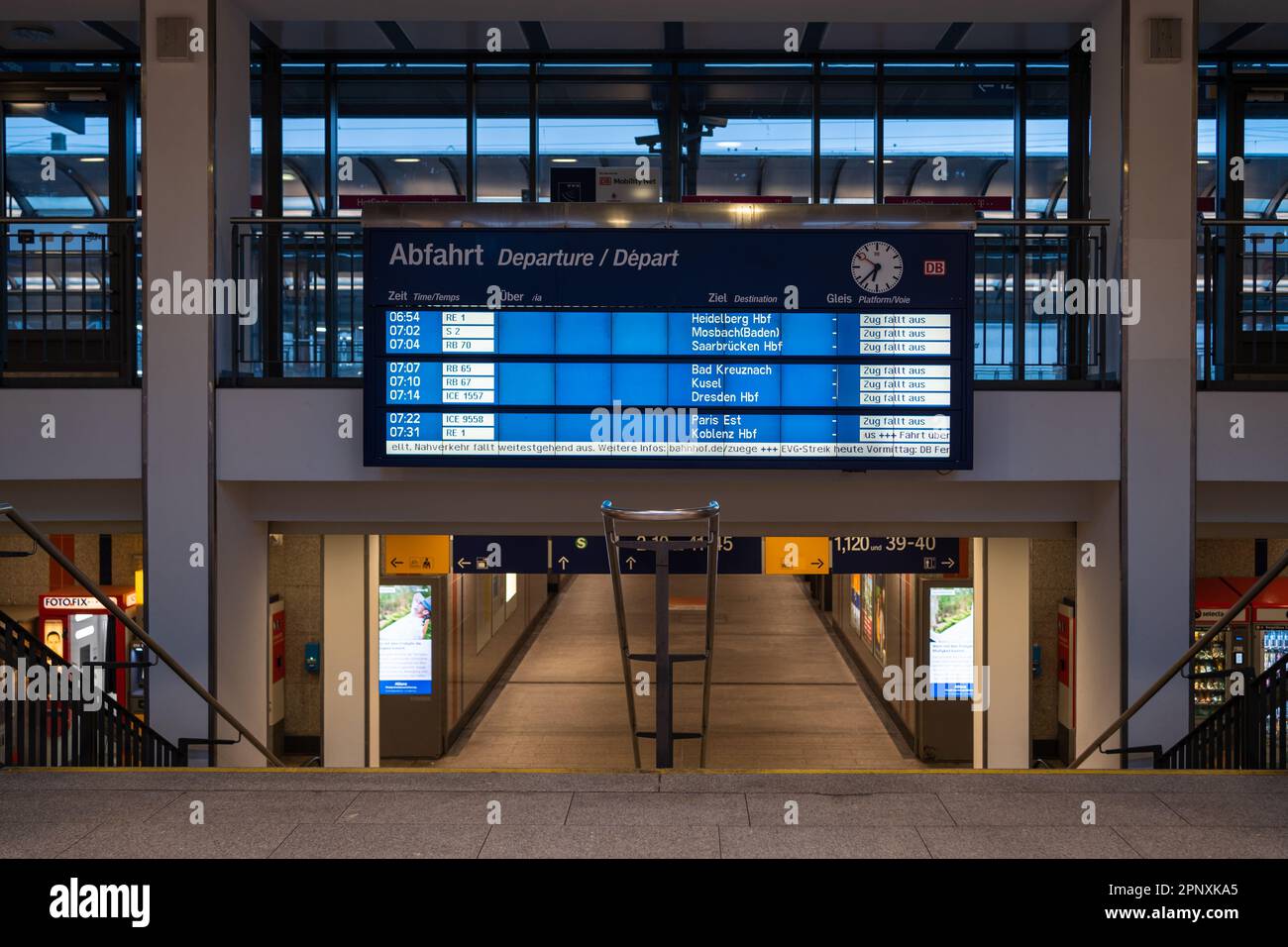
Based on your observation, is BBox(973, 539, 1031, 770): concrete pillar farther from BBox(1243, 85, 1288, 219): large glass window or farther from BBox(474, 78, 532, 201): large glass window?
BBox(474, 78, 532, 201): large glass window

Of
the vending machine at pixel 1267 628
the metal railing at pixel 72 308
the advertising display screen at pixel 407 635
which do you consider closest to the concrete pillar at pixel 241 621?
the metal railing at pixel 72 308

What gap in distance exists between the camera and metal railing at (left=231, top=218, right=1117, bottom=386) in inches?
289

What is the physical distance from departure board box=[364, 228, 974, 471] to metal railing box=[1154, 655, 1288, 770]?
2.17 meters

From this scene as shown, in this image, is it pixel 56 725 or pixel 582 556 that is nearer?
pixel 56 725

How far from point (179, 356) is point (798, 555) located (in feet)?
17.1

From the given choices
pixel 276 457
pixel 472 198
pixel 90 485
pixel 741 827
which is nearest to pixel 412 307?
pixel 276 457

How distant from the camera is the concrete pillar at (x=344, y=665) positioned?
34.0ft

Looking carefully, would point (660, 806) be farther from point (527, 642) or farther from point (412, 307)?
point (527, 642)

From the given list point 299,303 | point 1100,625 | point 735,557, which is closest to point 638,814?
point 1100,625

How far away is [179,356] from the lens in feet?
23.2

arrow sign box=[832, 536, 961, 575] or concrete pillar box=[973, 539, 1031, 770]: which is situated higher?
arrow sign box=[832, 536, 961, 575]

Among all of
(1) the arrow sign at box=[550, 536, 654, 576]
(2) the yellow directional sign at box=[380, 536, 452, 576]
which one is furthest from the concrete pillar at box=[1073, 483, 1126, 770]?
(2) the yellow directional sign at box=[380, 536, 452, 576]

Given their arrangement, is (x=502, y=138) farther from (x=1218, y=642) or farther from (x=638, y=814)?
(x=1218, y=642)

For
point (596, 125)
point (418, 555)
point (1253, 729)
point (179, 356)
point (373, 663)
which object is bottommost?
point (373, 663)
